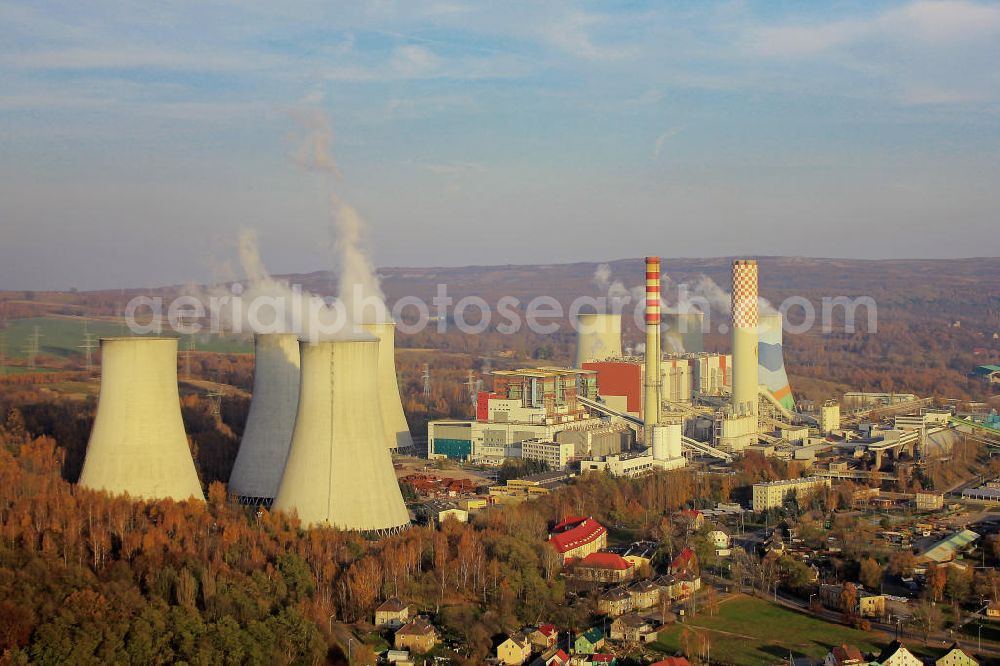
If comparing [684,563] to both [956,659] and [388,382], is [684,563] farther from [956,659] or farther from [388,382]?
[388,382]

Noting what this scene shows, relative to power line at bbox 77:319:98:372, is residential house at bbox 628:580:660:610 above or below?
below

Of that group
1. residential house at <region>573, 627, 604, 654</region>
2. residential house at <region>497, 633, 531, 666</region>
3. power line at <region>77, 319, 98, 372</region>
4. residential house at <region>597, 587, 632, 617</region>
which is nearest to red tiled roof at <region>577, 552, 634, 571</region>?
residential house at <region>597, 587, 632, 617</region>

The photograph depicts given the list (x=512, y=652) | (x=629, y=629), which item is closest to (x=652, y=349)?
(x=629, y=629)

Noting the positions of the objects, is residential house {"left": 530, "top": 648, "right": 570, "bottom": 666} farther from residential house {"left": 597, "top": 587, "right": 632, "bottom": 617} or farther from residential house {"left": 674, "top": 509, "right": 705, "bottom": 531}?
residential house {"left": 674, "top": 509, "right": 705, "bottom": 531}

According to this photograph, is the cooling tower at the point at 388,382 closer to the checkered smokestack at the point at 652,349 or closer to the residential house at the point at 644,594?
the checkered smokestack at the point at 652,349

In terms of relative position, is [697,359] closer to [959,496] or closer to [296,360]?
[959,496]
